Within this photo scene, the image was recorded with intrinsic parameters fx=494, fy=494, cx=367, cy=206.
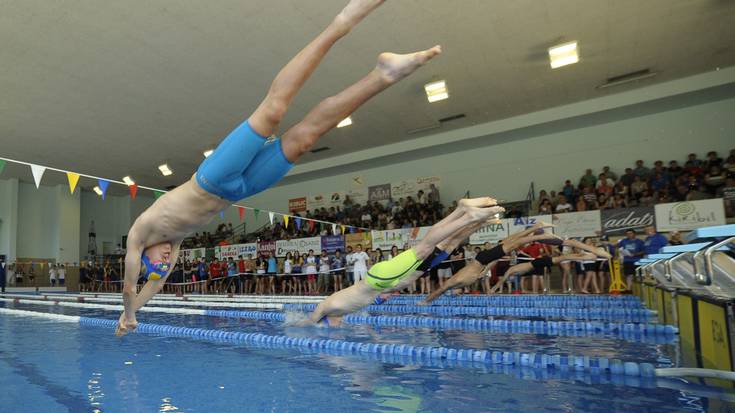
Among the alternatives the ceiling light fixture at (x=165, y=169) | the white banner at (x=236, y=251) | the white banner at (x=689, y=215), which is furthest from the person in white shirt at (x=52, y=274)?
the white banner at (x=689, y=215)

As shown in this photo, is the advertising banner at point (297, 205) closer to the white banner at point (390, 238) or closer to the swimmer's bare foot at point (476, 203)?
the white banner at point (390, 238)

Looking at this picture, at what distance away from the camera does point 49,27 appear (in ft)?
30.1

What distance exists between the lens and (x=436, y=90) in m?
12.2

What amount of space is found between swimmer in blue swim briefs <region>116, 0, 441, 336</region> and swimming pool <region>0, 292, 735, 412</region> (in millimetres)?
679

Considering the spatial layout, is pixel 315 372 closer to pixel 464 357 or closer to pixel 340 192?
pixel 464 357

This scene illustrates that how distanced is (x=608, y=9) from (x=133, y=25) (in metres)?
8.84

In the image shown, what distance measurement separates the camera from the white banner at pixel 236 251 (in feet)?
57.6

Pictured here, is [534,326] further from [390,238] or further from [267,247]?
[267,247]

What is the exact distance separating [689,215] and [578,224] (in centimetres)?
227

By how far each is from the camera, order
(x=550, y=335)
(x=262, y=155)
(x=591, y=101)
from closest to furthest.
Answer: (x=262, y=155) → (x=550, y=335) → (x=591, y=101)

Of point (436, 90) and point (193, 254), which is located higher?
point (436, 90)

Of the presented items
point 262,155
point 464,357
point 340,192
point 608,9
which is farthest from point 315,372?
point 340,192

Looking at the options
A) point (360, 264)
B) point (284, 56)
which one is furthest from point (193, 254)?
point (284, 56)

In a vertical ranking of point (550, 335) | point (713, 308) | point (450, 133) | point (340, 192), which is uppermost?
point (450, 133)
